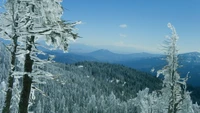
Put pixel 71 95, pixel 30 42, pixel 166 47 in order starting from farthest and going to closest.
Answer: pixel 71 95 < pixel 166 47 < pixel 30 42

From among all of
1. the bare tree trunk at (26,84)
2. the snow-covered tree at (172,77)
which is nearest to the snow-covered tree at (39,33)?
the bare tree trunk at (26,84)

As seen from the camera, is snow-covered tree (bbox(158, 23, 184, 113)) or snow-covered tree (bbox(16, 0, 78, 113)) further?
snow-covered tree (bbox(158, 23, 184, 113))

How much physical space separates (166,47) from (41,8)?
16.8m

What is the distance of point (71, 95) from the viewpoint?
170500 mm

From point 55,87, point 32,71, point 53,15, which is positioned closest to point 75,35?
point 53,15

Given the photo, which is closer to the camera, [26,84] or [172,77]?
[26,84]

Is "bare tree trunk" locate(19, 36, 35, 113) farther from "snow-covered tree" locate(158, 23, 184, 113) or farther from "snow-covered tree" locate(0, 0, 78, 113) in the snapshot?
"snow-covered tree" locate(158, 23, 184, 113)

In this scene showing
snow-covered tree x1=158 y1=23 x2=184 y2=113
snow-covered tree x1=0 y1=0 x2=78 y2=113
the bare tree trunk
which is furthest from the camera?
snow-covered tree x1=158 y1=23 x2=184 y2=113

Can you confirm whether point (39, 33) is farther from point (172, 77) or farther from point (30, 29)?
point (172, 77)

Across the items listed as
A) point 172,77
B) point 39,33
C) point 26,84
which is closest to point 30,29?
point 39,33

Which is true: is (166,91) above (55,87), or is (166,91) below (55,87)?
above

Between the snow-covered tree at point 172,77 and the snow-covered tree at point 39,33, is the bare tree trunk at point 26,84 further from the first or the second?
the snow-covered tree at point 172,77

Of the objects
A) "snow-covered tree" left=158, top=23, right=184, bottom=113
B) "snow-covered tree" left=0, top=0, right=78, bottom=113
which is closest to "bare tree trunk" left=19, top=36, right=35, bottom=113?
"snow-covered tree" left=0, top=0, right=78, bottom=113

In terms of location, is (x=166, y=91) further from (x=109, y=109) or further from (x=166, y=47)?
(x=109, y=109)
